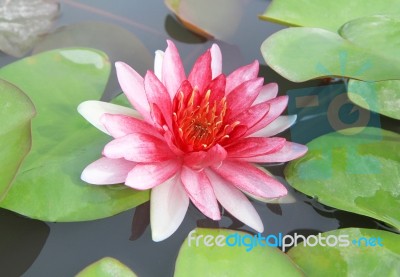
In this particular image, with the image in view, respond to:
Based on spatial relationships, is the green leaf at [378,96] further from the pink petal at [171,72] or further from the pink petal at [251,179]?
the pink petal at [171,72]

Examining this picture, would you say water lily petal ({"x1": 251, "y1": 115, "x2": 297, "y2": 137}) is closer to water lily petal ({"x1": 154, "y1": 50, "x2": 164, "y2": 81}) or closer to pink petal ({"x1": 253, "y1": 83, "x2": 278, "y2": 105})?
pink petal ({"x1": 253, "y1": 83, "x2": 278, "y2": 105})

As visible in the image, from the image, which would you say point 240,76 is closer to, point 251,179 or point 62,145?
point 251,179

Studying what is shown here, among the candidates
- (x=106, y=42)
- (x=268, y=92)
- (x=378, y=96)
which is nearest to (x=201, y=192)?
(x=268, y=92)

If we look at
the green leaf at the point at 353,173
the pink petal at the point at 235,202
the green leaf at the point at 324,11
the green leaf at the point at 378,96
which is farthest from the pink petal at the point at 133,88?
the green leaf at the point at 378,96

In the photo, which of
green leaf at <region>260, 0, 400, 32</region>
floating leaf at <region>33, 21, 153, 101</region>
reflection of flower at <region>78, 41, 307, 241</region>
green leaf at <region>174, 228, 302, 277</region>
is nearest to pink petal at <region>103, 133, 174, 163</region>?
reflection of flower at <region>78, 41, 307, 241</region>

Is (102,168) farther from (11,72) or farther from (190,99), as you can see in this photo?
(11,72)

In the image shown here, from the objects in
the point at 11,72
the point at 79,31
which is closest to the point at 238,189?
the point at 11,72
